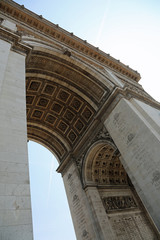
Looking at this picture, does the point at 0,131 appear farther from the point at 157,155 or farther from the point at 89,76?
the point at 89,76

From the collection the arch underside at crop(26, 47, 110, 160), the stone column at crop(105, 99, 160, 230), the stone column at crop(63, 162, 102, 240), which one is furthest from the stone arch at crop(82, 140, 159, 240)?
the arch underside at crop(26, 47, 110, 160)

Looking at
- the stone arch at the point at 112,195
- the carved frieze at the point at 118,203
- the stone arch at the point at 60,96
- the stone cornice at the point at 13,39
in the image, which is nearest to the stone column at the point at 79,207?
the stone arch at the point at 112,195

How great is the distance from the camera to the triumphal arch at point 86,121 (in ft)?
22.6

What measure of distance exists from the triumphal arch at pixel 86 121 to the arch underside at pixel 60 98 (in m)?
0.07

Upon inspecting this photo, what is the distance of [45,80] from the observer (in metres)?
11.2

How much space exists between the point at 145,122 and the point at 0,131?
6.77 metres

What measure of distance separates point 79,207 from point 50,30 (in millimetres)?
12495

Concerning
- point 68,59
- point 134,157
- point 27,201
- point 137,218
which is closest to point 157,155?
point 134,157

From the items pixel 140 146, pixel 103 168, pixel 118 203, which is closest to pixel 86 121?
pixel 103 168

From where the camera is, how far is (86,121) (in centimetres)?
1278

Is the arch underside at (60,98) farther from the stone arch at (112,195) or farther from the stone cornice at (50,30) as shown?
the stone cornice at (50,30)

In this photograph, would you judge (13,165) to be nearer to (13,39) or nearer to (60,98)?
(13,39)

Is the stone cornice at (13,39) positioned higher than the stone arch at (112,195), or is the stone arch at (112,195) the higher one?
the stone cornice at (13,39)

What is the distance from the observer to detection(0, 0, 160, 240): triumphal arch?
6.90m
